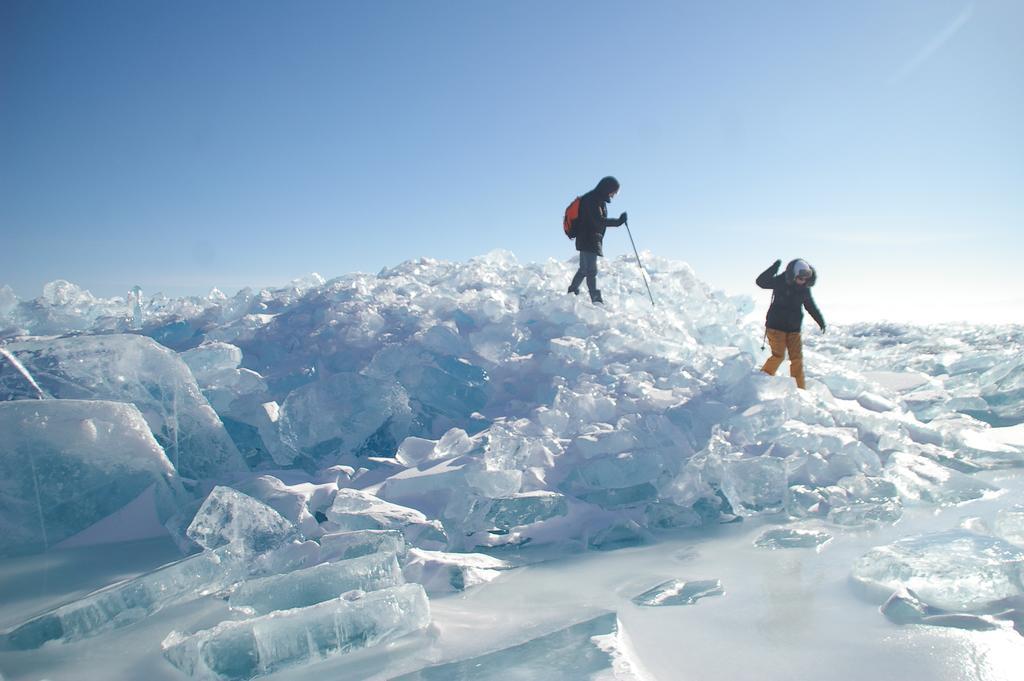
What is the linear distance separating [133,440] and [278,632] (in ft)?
6.20

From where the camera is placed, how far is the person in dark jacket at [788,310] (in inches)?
202

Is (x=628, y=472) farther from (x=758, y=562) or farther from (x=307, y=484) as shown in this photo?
(x=307, y=484)

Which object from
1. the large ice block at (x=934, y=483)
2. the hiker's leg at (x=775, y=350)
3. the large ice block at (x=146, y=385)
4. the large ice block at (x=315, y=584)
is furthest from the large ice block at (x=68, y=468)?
the hiker's leg at (x=775, y=350)

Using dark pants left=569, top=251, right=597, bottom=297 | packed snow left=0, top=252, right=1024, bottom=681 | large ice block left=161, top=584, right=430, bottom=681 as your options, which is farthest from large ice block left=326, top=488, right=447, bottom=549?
dark pants left=569, top=251, right=597, bottom=297

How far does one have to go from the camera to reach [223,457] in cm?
375

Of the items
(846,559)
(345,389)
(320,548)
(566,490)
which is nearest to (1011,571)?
(846,559)

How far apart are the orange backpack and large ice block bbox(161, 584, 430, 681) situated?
4846 mm

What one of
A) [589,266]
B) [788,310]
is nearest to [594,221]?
[589,266]

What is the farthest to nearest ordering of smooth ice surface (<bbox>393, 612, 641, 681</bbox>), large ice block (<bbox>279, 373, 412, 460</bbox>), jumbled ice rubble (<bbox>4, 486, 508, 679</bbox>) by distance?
1. large ice block (<bbox>279, 373, 412, 460</bbox>)
2. jumbled ice rubble (<bbox>4, 486, 508, 679</bbox>)
3. smooth ice surface (<bbox>393, 612, 641, 681</bbox>)

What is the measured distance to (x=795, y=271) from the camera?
506 cm

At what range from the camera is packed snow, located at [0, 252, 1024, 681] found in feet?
6.61

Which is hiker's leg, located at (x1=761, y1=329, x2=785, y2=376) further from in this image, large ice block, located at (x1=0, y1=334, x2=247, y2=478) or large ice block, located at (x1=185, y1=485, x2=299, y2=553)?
large ice block, located at (x1=0, y1=334, x2=247, y2=478)

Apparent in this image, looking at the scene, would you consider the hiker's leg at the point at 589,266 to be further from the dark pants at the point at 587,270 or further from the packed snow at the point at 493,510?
the packed snow at the point at 493,510

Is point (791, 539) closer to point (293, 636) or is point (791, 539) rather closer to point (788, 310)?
point (293, 636)
